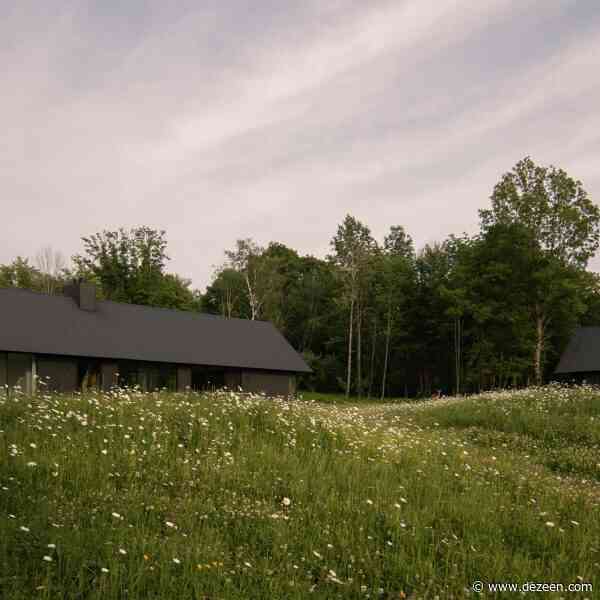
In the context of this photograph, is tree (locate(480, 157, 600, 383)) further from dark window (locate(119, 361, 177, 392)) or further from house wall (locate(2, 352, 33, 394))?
house wall (locate(2, 352, 33, 394))

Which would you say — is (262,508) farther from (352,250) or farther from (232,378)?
(352,250)

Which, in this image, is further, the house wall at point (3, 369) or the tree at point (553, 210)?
the tree at point (553, 210)

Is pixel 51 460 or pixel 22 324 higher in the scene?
pixel 22 324

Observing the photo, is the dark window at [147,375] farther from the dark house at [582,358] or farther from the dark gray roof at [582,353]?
the dark gray roof at [582,353]

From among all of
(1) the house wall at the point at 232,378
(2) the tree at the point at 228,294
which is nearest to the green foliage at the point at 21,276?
(2) the tree at the point at 228,294

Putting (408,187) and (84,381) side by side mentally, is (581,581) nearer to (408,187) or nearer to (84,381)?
(408,187)

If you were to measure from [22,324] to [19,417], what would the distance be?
18.8 meters

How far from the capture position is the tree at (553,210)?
4331 centimetres

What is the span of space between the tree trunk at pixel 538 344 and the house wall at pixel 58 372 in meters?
28.6

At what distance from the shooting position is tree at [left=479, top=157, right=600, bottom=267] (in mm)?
43312

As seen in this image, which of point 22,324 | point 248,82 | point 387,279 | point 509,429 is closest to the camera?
point 248,82

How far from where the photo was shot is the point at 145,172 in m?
21.2

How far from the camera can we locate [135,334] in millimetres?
Result: 32438

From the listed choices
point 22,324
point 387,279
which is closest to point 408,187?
point 22,324
